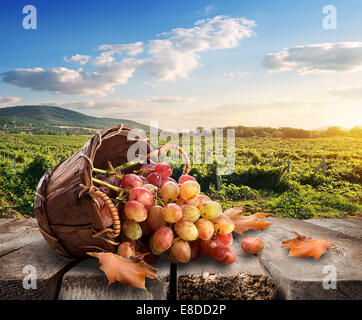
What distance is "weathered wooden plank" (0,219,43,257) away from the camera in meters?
1.78

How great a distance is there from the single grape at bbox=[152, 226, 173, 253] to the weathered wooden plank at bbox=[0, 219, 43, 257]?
0.87 m

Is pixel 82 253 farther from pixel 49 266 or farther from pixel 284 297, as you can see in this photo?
pixel 284 297

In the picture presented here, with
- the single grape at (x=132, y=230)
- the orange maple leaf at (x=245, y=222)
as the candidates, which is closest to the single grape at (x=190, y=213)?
the single grape at (x=132, y=230)

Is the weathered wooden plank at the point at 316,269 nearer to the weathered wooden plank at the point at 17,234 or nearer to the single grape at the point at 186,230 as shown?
the single grape at the point at 186,230

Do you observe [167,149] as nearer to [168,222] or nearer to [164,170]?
[164,170]

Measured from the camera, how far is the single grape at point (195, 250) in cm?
151

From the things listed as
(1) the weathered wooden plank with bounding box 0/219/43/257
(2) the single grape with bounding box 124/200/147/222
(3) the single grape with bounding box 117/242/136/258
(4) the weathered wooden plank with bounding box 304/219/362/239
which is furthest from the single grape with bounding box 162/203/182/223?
(4) the weathered wooden plank with bounding box 304/219/362/239

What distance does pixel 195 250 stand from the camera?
1.52 m

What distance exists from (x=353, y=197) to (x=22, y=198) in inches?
325

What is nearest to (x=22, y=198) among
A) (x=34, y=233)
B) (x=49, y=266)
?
(x=34, y=233)

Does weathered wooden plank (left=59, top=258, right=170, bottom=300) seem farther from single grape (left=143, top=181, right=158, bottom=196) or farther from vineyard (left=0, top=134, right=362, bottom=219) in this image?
vineyard (left=0, top=134, right=362, bottom=219)

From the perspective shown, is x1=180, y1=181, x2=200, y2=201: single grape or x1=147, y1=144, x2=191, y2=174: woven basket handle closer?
Answer: x1=180, y1=181, x2=200, y2=201: single grape

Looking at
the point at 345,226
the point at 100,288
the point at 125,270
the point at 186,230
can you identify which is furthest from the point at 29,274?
the point at 345,226

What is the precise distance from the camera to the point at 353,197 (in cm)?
814
